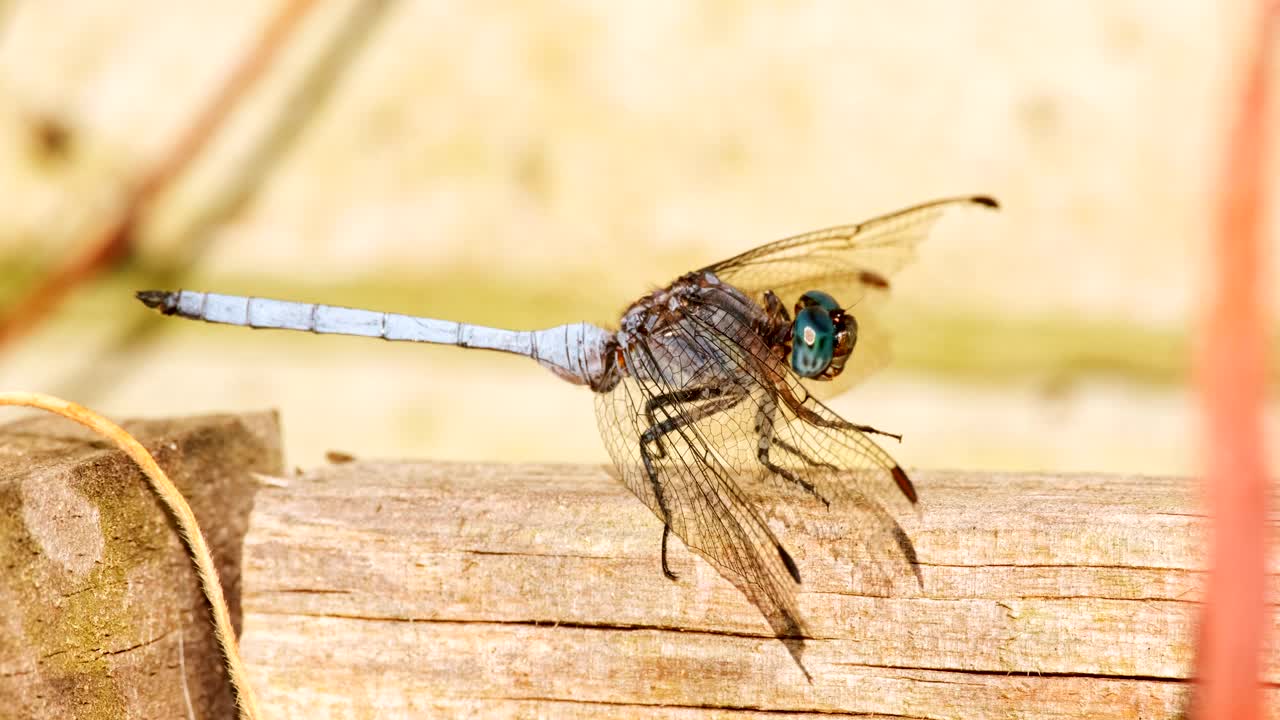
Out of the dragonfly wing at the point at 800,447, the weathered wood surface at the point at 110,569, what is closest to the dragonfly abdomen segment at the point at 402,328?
the dragonfly wing at the point at 800,447

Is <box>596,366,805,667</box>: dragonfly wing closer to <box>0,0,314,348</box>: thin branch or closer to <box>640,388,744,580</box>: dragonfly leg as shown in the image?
<box>640,388,744,580</box>: dragonfly leg

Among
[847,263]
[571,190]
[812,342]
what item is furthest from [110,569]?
[571,190]

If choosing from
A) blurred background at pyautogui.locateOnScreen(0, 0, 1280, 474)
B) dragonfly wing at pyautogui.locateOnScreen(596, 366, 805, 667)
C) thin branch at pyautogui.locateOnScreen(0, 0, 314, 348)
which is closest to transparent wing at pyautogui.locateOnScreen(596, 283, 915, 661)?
dragonfly wing at pyautogui.locateOnScreen(596, 366, 805, 667)

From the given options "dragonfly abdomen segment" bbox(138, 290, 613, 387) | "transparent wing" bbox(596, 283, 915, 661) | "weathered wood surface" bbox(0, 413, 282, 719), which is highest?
"dragonfly abdomen segment" bbox(138, 290, 613, 387)

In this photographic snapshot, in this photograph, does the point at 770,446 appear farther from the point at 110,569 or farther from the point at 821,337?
the point at 110,569

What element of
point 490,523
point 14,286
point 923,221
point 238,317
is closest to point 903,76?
point 923,221

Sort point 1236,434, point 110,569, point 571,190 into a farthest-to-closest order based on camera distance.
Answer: point 571,190, point 110,569, point 1236,434

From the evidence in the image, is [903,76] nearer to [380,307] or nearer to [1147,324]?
[1147,324]

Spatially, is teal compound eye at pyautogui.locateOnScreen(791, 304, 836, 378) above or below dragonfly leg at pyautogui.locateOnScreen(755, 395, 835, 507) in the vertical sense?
above
